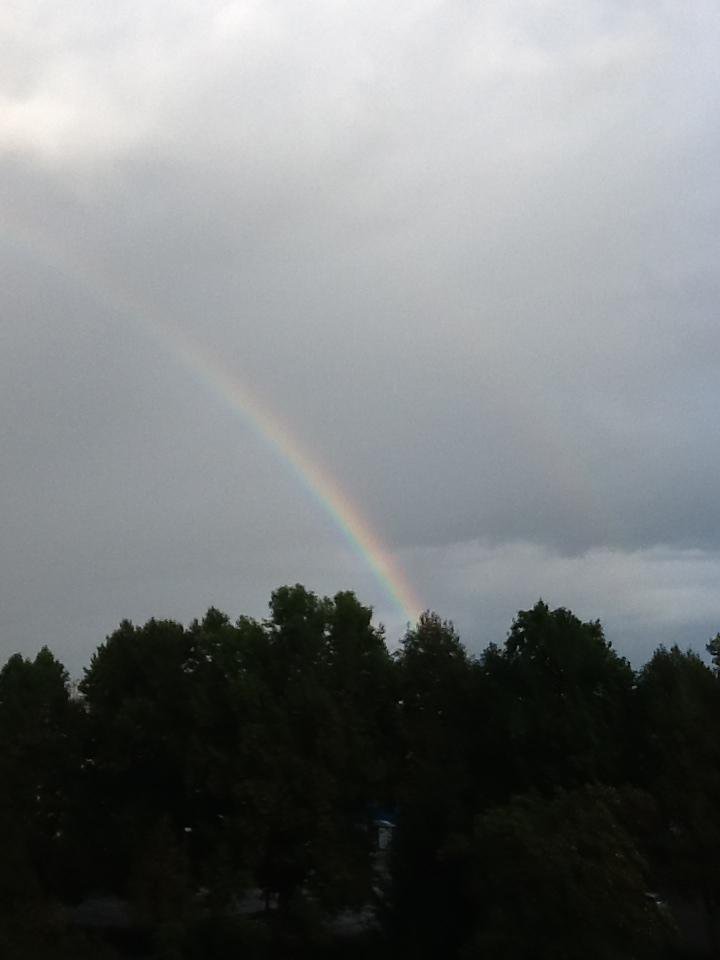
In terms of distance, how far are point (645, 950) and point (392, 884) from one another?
14283mm

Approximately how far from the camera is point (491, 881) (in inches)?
1013

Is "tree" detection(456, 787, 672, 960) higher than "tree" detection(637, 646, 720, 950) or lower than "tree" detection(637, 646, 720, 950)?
lower

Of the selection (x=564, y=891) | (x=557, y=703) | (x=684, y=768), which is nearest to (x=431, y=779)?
(x=557, y=703)

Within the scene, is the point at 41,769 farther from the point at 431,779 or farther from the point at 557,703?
the point at 557,703

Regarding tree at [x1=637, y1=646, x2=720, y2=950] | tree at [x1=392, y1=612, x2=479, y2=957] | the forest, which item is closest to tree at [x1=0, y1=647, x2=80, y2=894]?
the forest

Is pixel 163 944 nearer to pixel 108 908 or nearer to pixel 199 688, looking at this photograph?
pixel 199 688

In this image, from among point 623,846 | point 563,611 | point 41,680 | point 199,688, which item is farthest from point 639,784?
point 41,680

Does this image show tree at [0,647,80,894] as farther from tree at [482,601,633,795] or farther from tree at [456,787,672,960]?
tree at [456,787,672,960]

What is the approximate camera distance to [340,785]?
136ft

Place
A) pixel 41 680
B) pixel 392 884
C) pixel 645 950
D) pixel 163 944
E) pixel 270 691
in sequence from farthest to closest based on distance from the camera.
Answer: pixel 41 680 → pixel 270 691 → pixel 392 884 → pixel 163 944 → pixel 645 950

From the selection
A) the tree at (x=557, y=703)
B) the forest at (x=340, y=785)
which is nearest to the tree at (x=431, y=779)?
the forest at (x=340, y=785)

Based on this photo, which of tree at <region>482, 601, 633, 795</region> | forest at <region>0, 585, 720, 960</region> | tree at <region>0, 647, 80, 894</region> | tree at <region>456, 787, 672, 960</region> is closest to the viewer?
tree at <region>456, 787, 672, 960</region>

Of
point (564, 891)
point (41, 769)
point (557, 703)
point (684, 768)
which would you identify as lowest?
point (564, 891)

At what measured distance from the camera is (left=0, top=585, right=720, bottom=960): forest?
3058 cm
